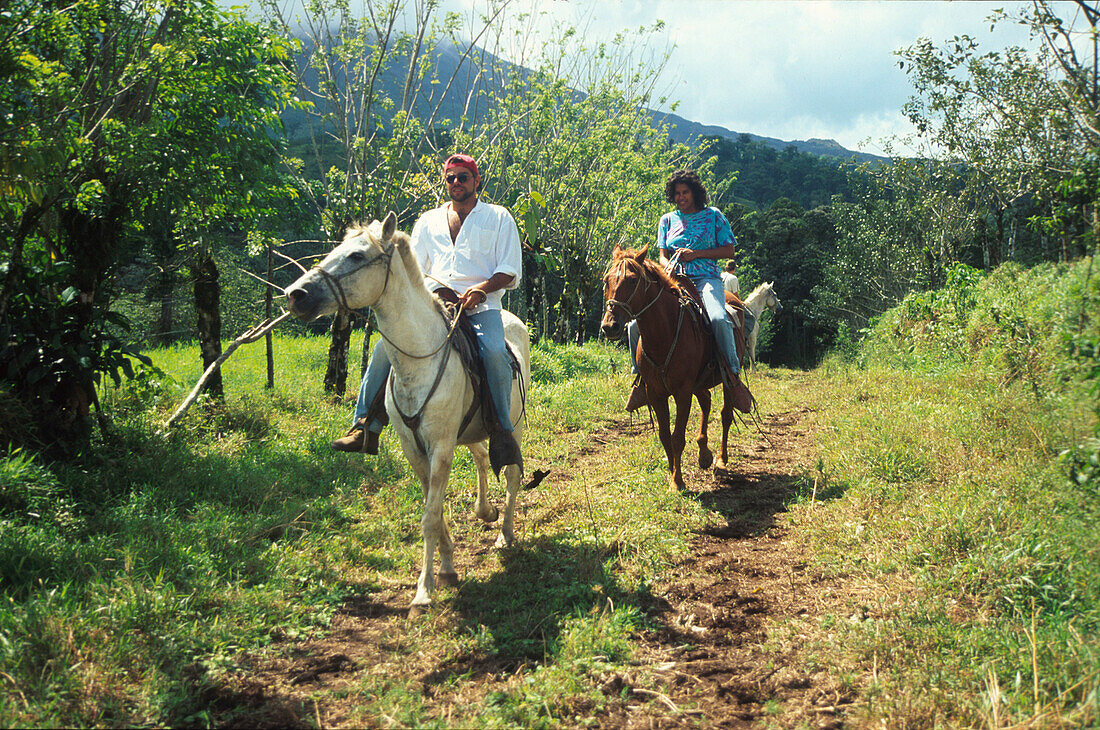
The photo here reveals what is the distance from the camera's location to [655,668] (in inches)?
134

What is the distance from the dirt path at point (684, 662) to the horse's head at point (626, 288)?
219 cm

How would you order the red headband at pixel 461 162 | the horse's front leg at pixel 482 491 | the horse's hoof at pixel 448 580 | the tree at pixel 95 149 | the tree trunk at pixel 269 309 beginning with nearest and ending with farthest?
the horse's hoof at pixel 448 580 → the red headband at pixel 461 162 → the tree at pixel 95 149 → the horse's front leg at pixel 482 491 → the tree trunk at pixel 269 309

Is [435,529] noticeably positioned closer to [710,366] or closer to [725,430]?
[710,366]

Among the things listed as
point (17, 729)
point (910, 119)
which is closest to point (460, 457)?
point (17, 729)

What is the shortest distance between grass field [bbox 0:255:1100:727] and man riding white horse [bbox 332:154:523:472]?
3.27 feet

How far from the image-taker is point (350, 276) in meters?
3.79

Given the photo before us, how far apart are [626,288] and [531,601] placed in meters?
3.08

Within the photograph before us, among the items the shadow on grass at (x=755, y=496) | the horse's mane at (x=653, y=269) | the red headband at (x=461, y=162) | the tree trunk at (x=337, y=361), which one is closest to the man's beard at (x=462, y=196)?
the red headband at (x=461, y=162)

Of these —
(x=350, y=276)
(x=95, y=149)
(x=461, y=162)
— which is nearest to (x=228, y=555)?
(x=350, y=276)

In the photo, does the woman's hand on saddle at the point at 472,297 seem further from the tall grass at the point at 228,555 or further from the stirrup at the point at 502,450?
the tall grass at the point at 228,555

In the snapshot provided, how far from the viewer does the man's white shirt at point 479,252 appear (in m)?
4.90

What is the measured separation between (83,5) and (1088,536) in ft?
27.6

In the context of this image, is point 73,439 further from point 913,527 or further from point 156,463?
point 913,527

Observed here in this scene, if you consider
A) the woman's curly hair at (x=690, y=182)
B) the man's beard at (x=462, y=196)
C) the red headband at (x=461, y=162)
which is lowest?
the man's beard at (x=462, y=196)
